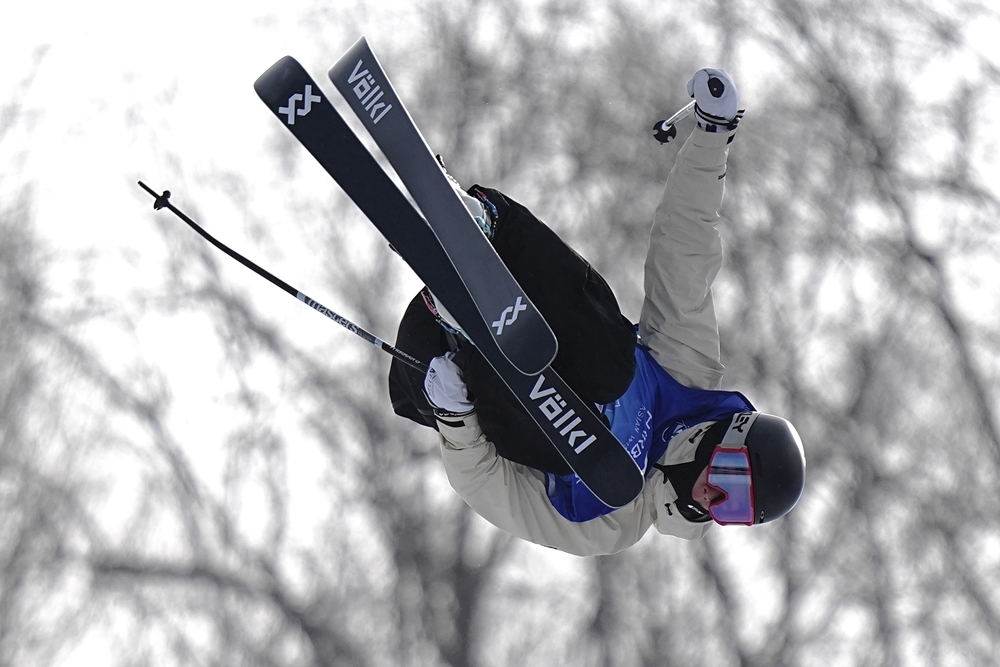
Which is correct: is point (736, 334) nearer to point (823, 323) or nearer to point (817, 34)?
point (823, 323)

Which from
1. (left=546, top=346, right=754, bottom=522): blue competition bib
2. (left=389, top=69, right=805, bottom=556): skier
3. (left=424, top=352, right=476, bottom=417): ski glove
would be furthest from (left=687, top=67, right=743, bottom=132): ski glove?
(left=424, top=352, right=476, bottom=417): ski glove

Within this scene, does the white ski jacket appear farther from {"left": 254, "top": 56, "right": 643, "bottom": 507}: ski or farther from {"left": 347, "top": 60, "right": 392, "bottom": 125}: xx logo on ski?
{"left": 347, "top": 60, "right": 392, "bottom": 125}: xx logo on ski

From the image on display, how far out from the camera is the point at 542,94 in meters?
3.66

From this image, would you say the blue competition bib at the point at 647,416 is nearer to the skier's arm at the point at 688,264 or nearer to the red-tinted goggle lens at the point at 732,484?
the skier's arm at the point at 688,264

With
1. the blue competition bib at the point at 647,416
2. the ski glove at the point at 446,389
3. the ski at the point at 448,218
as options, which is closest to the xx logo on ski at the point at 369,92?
the ski at the point at 448,218

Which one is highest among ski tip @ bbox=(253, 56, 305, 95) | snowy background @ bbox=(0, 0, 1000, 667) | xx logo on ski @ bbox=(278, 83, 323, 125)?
ski tip @ bbox=(253, 56, 305, 95)

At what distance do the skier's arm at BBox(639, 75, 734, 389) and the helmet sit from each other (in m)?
0.24

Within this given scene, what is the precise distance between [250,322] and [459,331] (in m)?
1.70

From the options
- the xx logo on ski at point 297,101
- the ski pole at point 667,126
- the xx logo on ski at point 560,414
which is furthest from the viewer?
the ski pole at point 667,126

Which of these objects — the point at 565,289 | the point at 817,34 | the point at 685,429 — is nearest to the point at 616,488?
the point at 685,429

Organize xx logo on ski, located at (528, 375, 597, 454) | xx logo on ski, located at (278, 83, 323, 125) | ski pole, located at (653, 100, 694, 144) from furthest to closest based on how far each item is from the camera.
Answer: ski pole, located at (653, 100, 694, 144)
xx logo on ski, located at (528, 375, 597, 454)
xx logo on ski, located at (278, 83, 323, 125)

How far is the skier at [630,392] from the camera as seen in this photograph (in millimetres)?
2010

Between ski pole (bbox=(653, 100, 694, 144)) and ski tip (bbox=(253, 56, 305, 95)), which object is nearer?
ski tip (bbox=(253, 56, 305, 95))

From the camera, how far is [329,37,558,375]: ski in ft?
6.04
